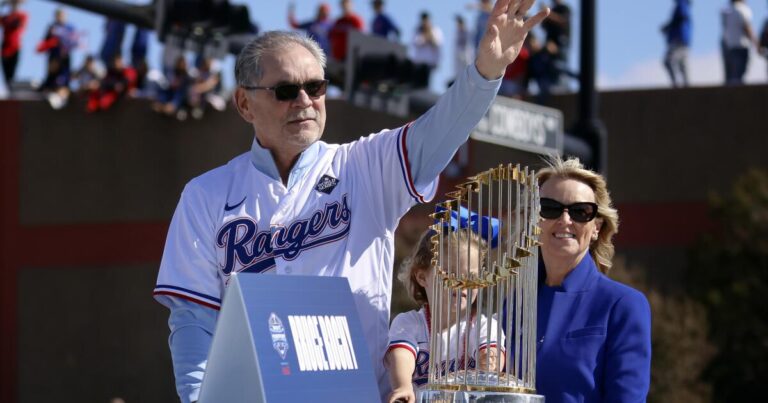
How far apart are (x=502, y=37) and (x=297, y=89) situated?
0.66m

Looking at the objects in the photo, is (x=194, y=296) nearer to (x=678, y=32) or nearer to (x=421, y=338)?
(x=421, y=338)

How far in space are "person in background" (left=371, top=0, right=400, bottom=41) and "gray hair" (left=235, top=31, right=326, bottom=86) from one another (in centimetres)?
1604

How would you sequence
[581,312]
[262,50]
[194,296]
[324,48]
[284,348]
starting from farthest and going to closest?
[324,48], [581,312], [262,50], [194,296], [284,348]

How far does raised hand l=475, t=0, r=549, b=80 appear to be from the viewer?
12.3 ft

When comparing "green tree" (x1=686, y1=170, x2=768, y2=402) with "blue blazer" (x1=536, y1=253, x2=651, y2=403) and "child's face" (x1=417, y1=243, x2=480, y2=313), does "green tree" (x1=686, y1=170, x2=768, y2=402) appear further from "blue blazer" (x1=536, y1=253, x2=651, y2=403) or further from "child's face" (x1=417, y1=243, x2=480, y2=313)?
"blue blazer" (x1=536, y1=253, x2=651, y2=403)

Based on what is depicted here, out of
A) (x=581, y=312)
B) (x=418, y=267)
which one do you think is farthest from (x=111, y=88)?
(x=581, y=312)

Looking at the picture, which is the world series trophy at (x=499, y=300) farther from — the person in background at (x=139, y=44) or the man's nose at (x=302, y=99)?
the person in background at (x=139, y=44)

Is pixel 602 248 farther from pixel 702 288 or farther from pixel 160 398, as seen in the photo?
pixel 160 398

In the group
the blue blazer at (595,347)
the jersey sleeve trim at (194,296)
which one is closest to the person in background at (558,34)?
the blue blazer at (595,347)

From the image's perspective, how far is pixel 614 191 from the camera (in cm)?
2295

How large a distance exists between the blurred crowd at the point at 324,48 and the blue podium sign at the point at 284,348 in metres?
13.0

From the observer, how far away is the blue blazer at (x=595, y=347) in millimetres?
4348

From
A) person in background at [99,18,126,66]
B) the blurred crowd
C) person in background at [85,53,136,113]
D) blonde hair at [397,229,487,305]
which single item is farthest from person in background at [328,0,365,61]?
blonde hair at [397,229,487,305]

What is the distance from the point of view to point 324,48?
18266 millimetres
